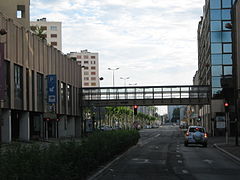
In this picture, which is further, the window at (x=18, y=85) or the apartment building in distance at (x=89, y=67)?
the apartment building in distance at (x=89, y=67)

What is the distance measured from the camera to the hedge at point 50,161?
31.7 feet

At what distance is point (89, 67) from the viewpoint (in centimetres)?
18862

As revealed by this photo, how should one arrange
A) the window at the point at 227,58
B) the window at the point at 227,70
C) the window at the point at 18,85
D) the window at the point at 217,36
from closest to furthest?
the window at the point at 18,85
the window at the point at 227,70
the window at the point at 227,58
the window at the point at 217,36

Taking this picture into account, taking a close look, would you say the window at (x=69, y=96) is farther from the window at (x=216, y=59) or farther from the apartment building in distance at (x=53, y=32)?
the apartment building in distance at (x=53, y=32)

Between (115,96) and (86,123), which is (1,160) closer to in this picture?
(86,123)

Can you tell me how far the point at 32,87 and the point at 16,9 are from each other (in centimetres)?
1514

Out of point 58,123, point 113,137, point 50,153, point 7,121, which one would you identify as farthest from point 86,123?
point 50,153

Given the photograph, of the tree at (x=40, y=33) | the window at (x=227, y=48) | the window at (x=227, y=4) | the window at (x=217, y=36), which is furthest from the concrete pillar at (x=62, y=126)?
the window at (x=227, y=4)

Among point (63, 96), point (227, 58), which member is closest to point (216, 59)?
point (227, 58)

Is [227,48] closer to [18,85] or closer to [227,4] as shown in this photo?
[227,4]

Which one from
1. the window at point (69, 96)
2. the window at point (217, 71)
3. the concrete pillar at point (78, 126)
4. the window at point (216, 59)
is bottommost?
the concrete pillar at point (78, 126)

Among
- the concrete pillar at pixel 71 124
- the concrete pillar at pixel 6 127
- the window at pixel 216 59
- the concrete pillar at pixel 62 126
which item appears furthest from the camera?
the window at pixel 216 59

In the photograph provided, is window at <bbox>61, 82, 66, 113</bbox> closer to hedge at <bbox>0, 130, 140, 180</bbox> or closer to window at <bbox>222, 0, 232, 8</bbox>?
window at <bbox>222, 0, 232, 8</bbox>

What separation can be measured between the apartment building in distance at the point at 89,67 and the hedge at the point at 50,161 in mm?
168501
